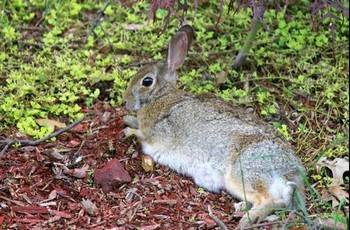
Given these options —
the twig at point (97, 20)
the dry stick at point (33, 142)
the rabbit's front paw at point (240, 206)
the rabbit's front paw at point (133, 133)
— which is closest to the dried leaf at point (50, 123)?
the dry stick at point (33, 142)

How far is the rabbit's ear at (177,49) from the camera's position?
20.7 feet

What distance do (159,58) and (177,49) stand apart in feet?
3.36

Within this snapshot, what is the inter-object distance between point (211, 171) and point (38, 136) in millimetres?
1496

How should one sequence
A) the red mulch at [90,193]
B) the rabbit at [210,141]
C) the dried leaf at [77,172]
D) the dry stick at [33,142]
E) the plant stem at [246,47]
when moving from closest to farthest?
the red mulch at [90,193]
the rabbit at [210,141]
the dried leaf at [77,172]
the dry stick at [33,142]
the plant stem at [246,47]

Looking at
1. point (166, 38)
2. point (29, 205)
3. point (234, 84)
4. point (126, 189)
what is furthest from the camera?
point (166, 38)

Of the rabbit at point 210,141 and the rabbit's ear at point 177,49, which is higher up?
the rabbit's ear at point 177,49

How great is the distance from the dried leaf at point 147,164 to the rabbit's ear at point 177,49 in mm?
814

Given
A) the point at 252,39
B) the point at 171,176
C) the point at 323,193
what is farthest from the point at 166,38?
the point at 323,193

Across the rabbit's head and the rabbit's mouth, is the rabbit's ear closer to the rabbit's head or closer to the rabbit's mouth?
the rabbit's head

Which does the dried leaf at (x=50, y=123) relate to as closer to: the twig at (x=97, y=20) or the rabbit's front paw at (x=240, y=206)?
the twig at (x=97, y=20)

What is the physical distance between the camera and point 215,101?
612cm

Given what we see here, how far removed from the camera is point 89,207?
5.24 meters

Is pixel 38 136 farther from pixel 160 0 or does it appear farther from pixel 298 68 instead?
pixel 298 68

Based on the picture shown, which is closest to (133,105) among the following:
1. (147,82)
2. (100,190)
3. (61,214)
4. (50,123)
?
(147,82)
